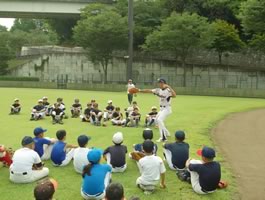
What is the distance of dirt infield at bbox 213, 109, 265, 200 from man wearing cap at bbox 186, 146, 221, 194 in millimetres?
781

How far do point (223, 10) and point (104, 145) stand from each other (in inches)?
1736

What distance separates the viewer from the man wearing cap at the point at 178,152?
30.3 feet

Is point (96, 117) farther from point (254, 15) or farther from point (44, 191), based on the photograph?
point (254, 15)

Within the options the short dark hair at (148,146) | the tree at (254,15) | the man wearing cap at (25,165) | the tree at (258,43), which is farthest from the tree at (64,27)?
the short dark hair at (148,146)

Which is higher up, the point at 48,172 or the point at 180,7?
the point at 180,7

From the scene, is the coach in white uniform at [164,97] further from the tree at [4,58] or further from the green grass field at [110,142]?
the tree at [4,58]

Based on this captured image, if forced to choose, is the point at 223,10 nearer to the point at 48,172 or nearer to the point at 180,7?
the point at 180,7

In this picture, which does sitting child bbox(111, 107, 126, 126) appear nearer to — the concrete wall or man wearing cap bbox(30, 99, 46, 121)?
man wearing cap bbox(30, 99, 46, 121)

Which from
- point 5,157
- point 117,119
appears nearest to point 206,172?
point 5,157

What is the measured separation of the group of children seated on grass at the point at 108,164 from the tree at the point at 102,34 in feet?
125

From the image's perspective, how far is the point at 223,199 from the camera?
788 centimetres

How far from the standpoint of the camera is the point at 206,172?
7824 millimetres

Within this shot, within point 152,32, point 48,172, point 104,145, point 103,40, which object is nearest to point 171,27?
point 152,32

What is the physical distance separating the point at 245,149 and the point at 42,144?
6.82 meters
